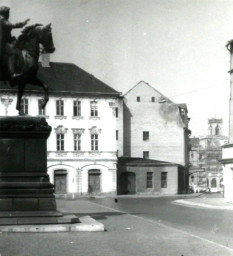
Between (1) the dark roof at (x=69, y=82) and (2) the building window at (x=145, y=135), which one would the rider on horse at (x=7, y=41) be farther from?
(2) the building window at (x=145, y=135)

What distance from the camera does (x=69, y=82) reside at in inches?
2222

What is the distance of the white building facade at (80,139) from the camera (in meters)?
54.7

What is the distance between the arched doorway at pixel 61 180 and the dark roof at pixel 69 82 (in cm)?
767

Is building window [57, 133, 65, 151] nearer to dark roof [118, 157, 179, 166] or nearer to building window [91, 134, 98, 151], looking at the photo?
building window [91, 134, 98, 151]

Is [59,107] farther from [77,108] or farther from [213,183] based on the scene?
[213,183]

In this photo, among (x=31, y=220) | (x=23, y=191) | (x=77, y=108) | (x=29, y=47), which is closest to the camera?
(x=31, y=220)

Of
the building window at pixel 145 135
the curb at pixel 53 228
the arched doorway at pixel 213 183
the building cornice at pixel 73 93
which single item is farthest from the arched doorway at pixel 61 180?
the arched doorway at pixel 213 183

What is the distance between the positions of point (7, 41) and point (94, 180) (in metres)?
41.6

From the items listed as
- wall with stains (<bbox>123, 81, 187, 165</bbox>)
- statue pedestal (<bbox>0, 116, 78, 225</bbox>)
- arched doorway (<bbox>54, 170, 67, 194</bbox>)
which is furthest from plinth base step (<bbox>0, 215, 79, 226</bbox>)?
wall with stains (<bbox>123, 81, 187, 165</bbox>)

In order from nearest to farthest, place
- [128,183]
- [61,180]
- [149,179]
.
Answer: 1. [61,180]
2. [128,183]
3. [149,179]

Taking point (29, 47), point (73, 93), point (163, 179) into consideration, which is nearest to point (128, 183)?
point (163, 179)

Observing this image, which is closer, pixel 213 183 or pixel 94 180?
pixel 94 180

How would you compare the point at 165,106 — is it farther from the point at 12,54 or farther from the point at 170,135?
the point at 12,54

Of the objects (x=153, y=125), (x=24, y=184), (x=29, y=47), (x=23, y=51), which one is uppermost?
Answer: (x=29, y=47)
